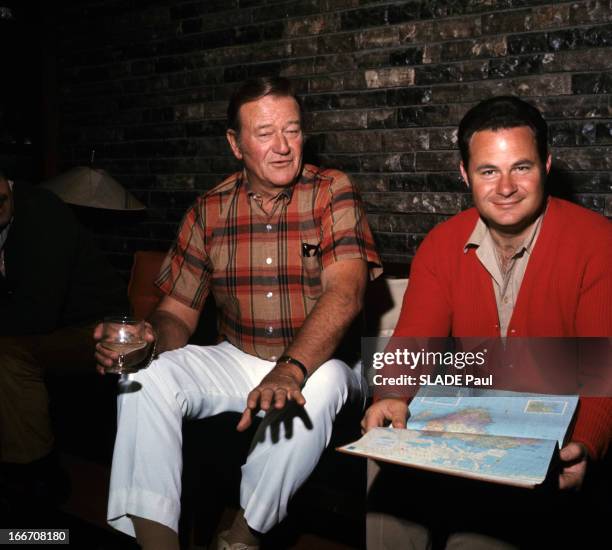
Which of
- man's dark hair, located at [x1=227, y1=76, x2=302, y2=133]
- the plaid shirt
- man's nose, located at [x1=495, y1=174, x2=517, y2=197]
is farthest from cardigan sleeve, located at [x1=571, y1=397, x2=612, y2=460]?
man's dark hair, located at [x1=227, y1=76, x2=302, y2=133]

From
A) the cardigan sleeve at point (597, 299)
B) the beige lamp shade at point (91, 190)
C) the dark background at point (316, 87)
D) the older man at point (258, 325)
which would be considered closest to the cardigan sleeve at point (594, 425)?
the cardigan sleeve at point (597, 299)

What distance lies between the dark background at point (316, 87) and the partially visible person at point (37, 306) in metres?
0.92

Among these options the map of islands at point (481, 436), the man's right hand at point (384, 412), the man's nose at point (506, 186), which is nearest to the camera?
the map of islands at point (481, 436)

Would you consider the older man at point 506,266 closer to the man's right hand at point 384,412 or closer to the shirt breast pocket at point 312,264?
the man's right hand at point 384,412

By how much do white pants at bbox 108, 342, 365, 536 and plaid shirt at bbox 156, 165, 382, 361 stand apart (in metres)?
0.31

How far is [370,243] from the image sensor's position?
6.98ft

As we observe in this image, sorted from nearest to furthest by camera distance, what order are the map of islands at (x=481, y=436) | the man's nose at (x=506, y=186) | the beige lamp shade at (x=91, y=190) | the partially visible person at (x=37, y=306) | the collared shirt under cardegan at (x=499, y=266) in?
the map of islands at (x=481, y=436) → the man's nose at (x=506, y=186) → the collared shirt under cardegan at (x=499, y=266) → the partially visible person at (x=37, y=306) → the beige lamp shade at (x=91, y=190)

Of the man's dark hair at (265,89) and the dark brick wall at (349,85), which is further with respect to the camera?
the dark brick wall at (349,85)

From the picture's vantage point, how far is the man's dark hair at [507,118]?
5.73ft

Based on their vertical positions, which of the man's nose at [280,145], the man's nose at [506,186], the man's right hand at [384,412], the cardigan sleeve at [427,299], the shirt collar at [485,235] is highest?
the man's nose at [280,145]

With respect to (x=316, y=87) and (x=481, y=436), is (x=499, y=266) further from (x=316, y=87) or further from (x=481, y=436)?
(x=316, y=87)

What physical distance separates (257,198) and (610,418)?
4.16 ft

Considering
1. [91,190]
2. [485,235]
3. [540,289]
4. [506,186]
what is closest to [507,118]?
[506,186]

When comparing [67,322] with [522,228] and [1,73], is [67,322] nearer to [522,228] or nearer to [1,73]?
[522,228]
